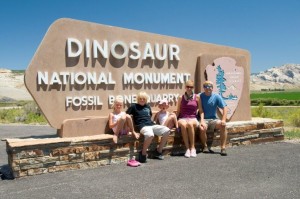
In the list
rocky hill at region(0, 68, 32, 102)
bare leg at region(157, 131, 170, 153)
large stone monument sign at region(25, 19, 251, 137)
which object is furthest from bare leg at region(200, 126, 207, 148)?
rocky hill at region(0, 68, 32, 102)

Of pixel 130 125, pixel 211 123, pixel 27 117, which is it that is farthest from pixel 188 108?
pixel 27 117

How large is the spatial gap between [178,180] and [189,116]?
2.17 meters

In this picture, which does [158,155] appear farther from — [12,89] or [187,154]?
[12,89]

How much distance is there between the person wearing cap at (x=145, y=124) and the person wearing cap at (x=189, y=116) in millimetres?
450

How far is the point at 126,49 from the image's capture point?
722 cm

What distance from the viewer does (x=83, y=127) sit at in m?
6.55

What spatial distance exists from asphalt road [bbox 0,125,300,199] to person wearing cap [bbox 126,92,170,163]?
0.21 meters

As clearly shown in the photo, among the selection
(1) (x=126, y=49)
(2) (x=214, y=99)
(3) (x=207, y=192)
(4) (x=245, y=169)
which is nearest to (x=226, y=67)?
(2) (x=214, y=99)

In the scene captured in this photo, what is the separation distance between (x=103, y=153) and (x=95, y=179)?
93 centimetres

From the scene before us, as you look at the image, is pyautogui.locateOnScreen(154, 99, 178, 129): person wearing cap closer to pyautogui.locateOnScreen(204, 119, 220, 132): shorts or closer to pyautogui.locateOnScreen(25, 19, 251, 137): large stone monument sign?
pyautogui.locateOnScreen(25, 19, 251, 137): large stone monument sign

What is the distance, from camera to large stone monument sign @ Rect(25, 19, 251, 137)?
6434mm

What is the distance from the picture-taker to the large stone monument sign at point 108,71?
6434 millimetres

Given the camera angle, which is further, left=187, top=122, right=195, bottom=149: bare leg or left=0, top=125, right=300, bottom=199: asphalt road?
left=187, top=122, right=195, bottom=149: bare leg

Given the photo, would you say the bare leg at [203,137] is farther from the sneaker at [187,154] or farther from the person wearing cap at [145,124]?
the person wearing cap at [145,124]
